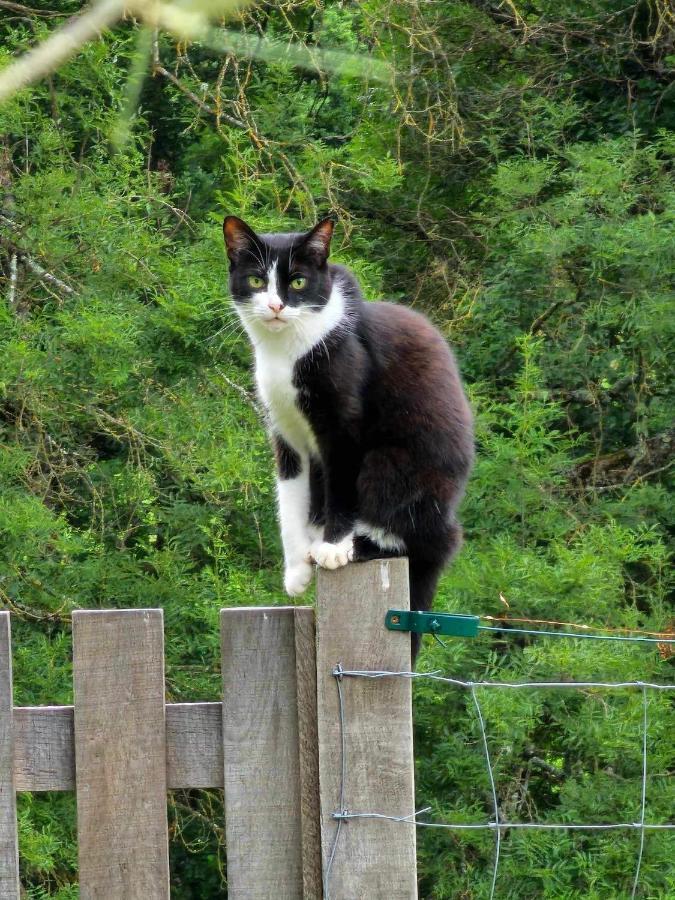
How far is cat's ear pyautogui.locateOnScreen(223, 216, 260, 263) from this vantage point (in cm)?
263

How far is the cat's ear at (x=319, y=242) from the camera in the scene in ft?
8.48

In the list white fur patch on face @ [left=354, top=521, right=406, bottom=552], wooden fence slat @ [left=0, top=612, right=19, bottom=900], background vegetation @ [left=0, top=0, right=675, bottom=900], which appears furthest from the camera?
background vegetation @ [left=0, top=0, right=675, bottom=900]

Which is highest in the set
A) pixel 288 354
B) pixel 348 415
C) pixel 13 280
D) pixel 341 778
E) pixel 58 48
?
pixel 13 280

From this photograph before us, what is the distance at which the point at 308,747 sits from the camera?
1604mm

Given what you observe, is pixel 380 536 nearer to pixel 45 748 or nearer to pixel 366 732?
pixel 366 732

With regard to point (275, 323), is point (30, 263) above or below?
above

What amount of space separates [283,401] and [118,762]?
1.07 metres

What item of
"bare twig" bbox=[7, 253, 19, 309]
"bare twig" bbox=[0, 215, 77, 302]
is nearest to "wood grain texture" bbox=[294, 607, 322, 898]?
"bare twig" bbox=[0, 215, 77, 302]

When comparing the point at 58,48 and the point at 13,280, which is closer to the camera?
the point at 58,48

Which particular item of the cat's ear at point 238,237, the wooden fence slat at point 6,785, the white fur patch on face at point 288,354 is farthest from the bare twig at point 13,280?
the wooden fence slat at point 6,785

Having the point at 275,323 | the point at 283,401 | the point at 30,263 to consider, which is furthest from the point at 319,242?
the point at 30,263

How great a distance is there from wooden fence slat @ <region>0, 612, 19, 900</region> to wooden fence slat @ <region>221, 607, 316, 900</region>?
29 centimetres

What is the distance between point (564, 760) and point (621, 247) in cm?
196

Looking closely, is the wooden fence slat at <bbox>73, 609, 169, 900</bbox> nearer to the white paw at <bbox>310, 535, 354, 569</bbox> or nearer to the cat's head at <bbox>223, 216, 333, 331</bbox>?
the white paw at <bbox>310, 535, 354, 569</bbox>
